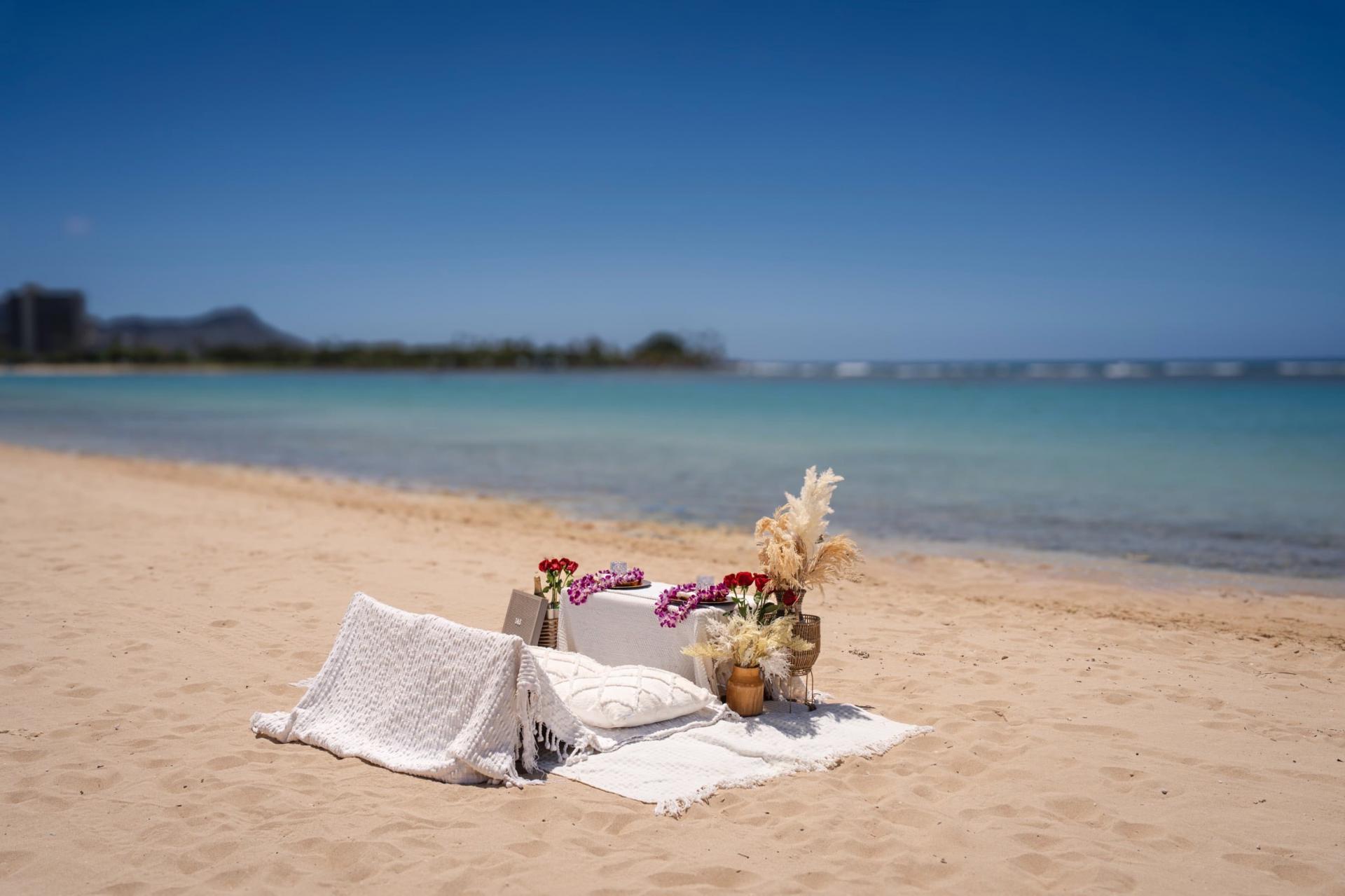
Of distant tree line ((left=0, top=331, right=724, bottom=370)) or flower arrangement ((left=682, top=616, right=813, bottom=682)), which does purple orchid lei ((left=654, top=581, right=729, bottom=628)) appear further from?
distant tree line ((left=0, top=331, right=724, bottom=370))

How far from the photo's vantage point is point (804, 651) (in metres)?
6.12

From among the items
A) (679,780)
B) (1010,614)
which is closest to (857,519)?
(1010,614)

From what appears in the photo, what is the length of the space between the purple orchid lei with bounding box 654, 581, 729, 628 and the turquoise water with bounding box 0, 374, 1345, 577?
8.81 meters

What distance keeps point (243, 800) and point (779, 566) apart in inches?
125

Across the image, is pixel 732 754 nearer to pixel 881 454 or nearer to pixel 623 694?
pixel 623 694

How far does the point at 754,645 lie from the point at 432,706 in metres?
1.87

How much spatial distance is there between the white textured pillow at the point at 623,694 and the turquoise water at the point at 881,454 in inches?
367

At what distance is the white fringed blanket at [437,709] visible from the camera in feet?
16.8

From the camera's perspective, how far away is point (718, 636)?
611cm

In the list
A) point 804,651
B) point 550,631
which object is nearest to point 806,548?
point 804,651

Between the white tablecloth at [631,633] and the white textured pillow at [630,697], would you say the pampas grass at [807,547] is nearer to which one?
the white tablecloth at [631,633]

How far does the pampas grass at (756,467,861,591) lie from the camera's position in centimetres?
618

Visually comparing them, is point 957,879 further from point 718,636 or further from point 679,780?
point 718,636

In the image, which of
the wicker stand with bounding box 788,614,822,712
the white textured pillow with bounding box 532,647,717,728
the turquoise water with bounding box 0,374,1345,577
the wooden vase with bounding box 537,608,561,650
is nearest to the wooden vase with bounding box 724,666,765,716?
the white textured pillow with bounding box 532,647,717,728
